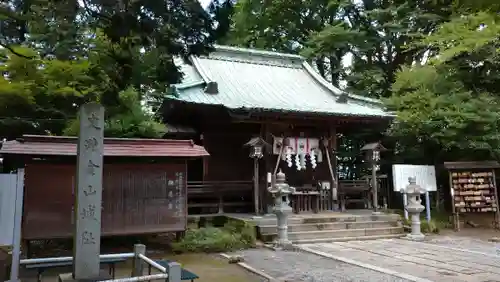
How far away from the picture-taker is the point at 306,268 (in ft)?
26.1

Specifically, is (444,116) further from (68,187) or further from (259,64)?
(68,187)

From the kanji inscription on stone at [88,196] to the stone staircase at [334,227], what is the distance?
6.35m

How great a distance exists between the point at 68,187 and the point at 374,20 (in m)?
16.4

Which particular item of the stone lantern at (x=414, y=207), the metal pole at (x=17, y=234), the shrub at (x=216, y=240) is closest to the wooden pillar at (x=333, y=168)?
the stone lantern at (x=414, y=207)

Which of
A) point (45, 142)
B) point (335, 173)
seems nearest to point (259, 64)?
point (335, 173)

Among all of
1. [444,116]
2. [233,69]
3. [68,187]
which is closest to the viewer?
[68,187]

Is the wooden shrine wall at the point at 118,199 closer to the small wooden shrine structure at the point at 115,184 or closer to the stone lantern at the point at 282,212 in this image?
the small wooden shrine structure at the point at 115,184

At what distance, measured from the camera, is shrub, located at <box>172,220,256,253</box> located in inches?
389

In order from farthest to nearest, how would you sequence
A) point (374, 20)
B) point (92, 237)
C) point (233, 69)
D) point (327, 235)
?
point (374, 20) → point (233, 69) → point (327, 235) → point (92, 237)

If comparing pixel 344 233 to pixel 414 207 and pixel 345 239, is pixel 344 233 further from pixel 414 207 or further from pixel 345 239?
pixel 414 207

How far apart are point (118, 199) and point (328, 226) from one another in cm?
595

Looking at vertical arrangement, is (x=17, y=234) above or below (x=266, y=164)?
below

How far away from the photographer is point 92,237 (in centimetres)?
524

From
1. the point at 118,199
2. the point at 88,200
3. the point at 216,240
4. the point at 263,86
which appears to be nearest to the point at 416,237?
the point at 216,240
